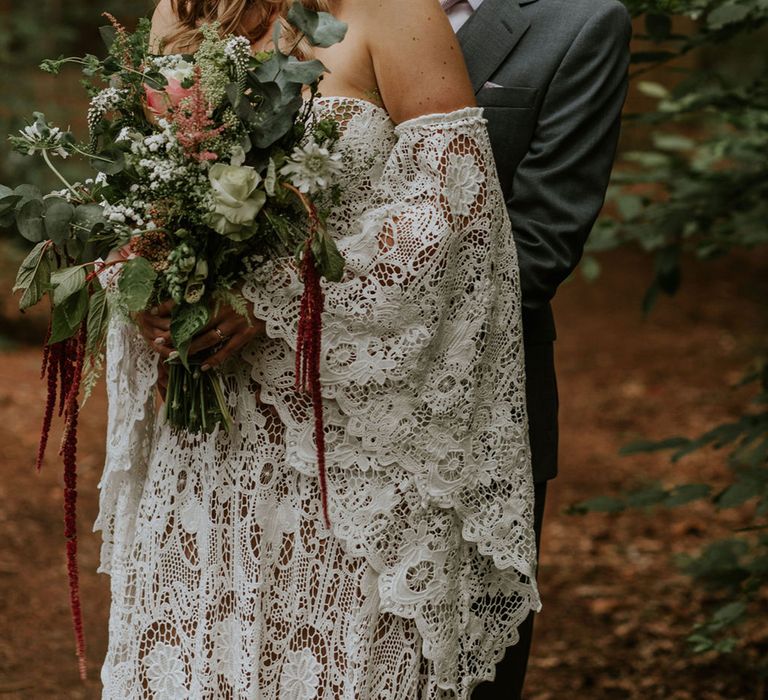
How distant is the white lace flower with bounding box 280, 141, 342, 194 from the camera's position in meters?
1.75

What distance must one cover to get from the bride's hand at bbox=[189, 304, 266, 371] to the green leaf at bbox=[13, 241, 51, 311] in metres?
0.27

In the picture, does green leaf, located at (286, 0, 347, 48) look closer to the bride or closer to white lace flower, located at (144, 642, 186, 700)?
the bride

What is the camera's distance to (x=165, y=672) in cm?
209

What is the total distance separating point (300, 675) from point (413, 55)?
1.10m

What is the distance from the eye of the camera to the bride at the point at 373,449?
6.34 ft

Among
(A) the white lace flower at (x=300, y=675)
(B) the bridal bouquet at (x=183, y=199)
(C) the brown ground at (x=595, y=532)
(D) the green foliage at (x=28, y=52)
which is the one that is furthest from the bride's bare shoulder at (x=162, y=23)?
(D) the green foliage at (x=28, y=52)

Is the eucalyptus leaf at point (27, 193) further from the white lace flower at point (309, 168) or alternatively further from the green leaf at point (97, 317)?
the white lace flower at point (309, 168)

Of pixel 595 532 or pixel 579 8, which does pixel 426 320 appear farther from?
pixel 595 532

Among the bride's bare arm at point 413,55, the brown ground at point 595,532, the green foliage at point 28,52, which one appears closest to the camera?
the bride's bare arm at point 413,55

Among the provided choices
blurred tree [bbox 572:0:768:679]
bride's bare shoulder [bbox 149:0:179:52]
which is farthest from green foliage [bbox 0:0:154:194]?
bride's bare shoulder [bbox 149:0:179:52]

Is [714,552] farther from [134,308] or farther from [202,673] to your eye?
[134,308]

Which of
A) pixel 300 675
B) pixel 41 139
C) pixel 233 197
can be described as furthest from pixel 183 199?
pixel 300 675

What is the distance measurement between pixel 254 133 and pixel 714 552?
2.02 metres

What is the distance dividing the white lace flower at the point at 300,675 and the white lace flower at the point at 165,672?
201mm
